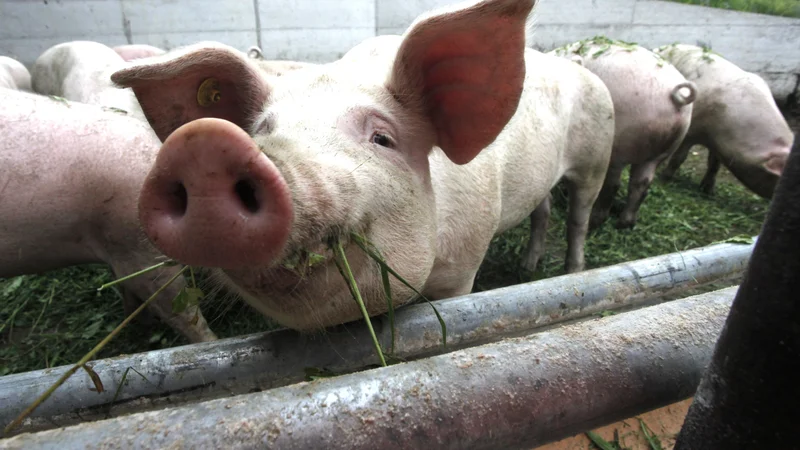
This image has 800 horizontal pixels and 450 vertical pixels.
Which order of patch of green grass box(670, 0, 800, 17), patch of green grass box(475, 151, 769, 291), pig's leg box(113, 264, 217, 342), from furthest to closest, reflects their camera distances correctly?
1. patch of green grass box(670, 0, 800, 17)
2. patch of green grass box(475, 151, 769, 291)
3. pig's leg box(113, 264, 217, 342)

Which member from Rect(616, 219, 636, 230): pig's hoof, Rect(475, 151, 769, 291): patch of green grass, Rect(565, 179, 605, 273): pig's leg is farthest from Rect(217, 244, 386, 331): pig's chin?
Rect(616, 219, 636, 230): pig's hoof

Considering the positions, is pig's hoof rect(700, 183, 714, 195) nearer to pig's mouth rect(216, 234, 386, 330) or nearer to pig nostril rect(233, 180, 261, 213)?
pig's mouth rect(216, 234, 386, 330)

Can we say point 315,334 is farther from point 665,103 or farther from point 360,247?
point 665,103

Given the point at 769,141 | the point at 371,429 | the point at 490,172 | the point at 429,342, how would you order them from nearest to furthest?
the point at 371,429 → the point at 429,342 → the point at 490,172 → the point at 769,141

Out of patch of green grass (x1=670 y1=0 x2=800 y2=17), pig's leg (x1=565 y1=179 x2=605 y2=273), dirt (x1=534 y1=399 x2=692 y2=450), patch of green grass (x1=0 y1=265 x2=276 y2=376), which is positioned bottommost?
patch of green grass (x1=0 y1=265 x2=276 y2=376)

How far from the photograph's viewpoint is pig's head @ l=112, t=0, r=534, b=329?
1.13 m

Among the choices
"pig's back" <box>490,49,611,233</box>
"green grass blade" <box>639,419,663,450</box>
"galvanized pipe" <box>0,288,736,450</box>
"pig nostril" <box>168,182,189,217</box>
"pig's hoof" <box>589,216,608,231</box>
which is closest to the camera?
"galvanized pipe" <box>0,288,736,450</box>

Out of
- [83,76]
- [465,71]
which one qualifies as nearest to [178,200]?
[465,71]

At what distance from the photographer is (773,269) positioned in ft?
2.73

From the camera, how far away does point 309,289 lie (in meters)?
1.52

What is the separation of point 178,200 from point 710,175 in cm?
748

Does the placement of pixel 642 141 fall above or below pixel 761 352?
below

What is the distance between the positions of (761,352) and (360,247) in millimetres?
1077

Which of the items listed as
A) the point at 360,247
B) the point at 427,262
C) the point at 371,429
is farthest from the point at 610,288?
the point at 371,429
